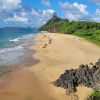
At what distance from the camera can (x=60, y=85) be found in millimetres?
29516

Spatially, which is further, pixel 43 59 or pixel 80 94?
pixel 43 59

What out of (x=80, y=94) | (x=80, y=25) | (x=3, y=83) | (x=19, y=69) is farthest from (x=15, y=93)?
(x=80, y=25)

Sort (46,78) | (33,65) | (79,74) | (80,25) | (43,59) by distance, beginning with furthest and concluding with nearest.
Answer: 1. (80,25)
2. (43,59)
3. (33,65)
4. (46,78)
5. (79,74)

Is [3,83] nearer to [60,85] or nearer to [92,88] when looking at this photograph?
[60,85]

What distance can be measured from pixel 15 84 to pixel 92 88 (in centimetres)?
870

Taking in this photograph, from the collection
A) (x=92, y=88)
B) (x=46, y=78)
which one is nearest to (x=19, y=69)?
(x=46, y=78)

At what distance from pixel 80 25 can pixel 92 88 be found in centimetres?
12653

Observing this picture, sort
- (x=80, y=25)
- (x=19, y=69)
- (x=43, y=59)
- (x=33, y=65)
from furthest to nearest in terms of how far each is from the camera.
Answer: (x=80, y=25)
(x=43, y=59)
(x=33, y=65)
(x=19, y=69)

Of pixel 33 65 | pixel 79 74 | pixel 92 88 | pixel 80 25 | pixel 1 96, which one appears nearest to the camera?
pixel 1 96

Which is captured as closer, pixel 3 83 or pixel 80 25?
pixel 3 83

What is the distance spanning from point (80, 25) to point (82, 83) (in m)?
126

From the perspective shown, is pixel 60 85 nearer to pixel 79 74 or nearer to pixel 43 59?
pixel 79 74

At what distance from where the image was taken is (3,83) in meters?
30.6

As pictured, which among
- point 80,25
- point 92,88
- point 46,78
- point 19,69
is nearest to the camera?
point 92,88
